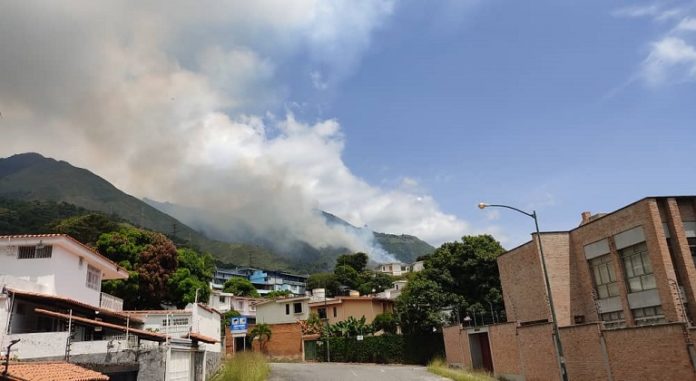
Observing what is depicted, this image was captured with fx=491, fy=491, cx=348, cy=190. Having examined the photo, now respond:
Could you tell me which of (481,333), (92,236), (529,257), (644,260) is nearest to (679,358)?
(644,260)

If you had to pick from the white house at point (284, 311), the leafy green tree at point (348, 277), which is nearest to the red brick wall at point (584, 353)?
the white house at point (284, 311)

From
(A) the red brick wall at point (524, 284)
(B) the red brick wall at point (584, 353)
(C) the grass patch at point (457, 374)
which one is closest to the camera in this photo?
(B) the red brick wall at point (584, 353)

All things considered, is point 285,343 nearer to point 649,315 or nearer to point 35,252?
point 35,252

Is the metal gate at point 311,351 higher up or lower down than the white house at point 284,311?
lower down

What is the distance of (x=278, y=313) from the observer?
194ft

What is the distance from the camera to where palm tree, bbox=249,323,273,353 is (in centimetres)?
5216

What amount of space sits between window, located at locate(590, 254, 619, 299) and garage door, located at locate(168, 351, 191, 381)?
2299 centimetres

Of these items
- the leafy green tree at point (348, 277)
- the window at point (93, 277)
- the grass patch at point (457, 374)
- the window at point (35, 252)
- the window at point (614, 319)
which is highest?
the leafy green tree at point (348, 277)

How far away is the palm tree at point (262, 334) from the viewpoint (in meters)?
52.2

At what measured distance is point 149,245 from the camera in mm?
44094

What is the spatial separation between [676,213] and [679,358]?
866 cm

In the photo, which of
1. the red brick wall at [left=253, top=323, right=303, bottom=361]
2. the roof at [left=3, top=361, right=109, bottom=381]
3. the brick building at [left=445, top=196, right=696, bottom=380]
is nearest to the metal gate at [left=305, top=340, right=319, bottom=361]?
the red brick wall at [left=253, top=323, right=303, bottom=361]

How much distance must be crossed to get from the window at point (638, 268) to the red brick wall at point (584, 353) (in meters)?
4.42

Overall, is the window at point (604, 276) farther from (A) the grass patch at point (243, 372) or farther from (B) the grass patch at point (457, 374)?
(A) the grass patch at point (243, 372)
